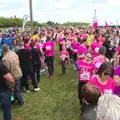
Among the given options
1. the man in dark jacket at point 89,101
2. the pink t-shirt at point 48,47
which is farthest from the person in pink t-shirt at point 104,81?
the pink t-shirt at point 48,47

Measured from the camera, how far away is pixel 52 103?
7449mm

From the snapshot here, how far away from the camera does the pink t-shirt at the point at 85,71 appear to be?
619 centimetres

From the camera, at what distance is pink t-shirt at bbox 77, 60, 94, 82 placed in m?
6.19

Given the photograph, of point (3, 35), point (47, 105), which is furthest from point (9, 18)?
point (47, 105)

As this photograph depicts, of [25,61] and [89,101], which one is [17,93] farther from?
[89,101]

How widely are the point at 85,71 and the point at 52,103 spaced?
1.77 metres

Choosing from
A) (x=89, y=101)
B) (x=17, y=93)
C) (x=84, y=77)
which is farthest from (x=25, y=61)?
(x=89, y=101)

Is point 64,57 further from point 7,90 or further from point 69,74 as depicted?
point 7,90

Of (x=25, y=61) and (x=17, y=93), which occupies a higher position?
(x=25, y=61)

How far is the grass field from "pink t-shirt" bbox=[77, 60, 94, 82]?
969 mm

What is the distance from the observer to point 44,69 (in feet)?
39.1

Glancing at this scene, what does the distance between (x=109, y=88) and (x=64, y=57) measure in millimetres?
6130

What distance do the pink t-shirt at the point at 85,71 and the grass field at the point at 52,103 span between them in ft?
3.18

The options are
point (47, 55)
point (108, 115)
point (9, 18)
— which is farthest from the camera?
point (9, 18)
